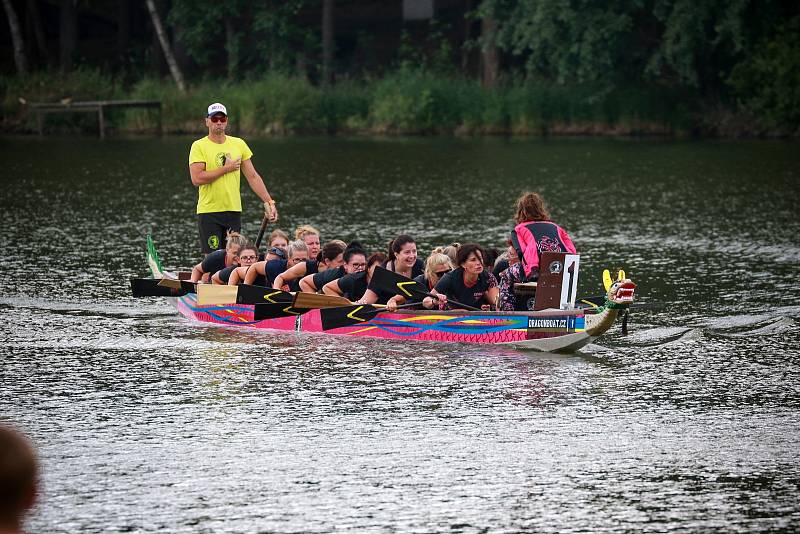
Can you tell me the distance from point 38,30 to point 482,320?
45181 mm

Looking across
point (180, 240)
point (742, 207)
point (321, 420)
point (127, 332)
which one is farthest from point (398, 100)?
point (321, 420)

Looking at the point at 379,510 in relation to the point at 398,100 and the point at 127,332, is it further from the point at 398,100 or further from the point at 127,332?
the point at 398,100

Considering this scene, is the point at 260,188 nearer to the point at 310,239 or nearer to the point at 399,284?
the point at 310,239

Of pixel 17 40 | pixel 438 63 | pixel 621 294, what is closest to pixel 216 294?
pixel 621 294

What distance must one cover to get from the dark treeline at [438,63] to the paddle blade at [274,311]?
31.1 meters

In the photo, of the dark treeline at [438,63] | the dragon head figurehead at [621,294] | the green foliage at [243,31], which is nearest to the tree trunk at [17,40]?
the dark treeline at [438,63]

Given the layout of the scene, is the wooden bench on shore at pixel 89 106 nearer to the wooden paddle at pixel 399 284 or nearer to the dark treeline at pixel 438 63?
the dark treeline at pixel 438 63

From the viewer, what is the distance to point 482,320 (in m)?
12.8

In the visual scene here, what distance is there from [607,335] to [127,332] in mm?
4507

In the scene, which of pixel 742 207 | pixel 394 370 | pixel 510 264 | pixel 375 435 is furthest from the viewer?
pixel 742 207

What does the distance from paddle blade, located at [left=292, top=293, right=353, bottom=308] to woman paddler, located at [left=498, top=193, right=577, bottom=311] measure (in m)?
1.52

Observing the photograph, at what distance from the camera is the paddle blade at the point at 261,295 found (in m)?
13.9

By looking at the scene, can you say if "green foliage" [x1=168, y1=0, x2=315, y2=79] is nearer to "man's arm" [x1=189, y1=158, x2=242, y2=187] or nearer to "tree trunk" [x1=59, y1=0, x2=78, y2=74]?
"tree trunk" [x1=59, y1=0, x2=78, y2=74]

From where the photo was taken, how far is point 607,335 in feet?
45.2
